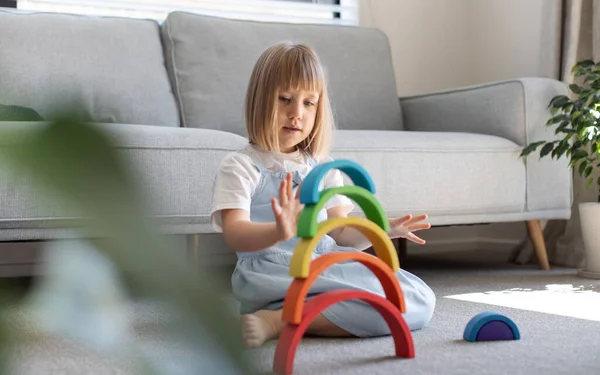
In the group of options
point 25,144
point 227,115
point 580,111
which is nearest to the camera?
point 25,144

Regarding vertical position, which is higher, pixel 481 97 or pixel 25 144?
pixel 25 144

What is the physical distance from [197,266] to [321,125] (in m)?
1.54

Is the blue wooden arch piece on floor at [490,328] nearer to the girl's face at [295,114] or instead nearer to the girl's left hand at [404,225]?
the girl's left hand at [404,225]

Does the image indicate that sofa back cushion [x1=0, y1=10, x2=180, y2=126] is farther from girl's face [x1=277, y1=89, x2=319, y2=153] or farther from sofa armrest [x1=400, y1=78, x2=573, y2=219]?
sofa armrest [x1=400, y1=78, x2=573, y2=219]

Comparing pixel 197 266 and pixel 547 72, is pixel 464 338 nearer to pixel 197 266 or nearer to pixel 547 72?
pixel 197 266

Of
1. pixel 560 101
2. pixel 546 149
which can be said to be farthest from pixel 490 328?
pixel 560 101

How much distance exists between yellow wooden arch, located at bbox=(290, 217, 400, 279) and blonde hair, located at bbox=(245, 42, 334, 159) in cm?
40

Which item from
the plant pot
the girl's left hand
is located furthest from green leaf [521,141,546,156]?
the girl's left hand

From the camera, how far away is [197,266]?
164 mm

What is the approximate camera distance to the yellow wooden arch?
1.19 metres

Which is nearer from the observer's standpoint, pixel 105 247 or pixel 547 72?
pixel 105 247

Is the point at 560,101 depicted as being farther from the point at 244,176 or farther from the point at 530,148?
the point at 244,176

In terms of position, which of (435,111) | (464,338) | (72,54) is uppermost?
(72,54)

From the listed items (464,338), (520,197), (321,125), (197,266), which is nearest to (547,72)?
(520,197)
